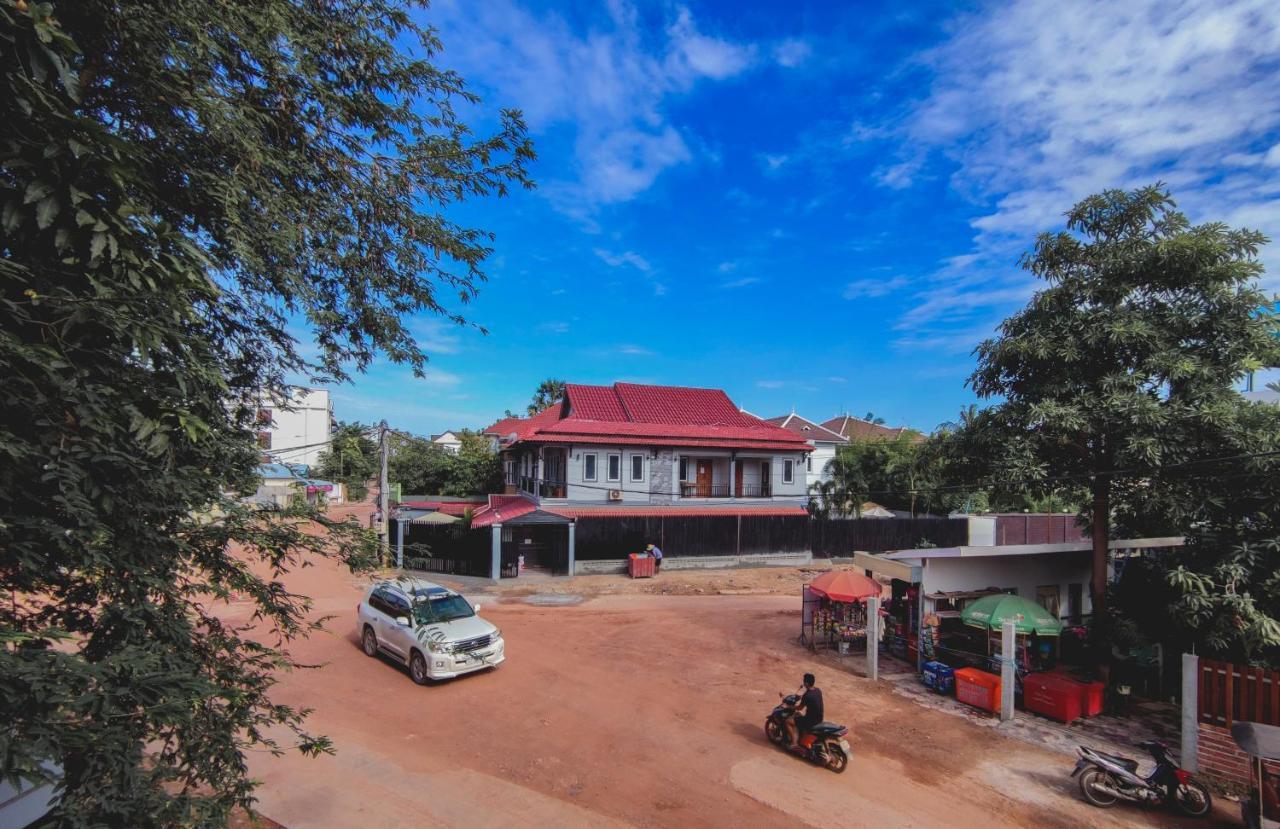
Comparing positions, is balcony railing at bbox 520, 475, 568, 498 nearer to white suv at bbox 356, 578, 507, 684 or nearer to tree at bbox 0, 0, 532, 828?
white suv at bbox 356, 578, 507, 684

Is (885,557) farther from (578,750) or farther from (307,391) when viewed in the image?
(307,391)

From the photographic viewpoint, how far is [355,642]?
13.5 metres

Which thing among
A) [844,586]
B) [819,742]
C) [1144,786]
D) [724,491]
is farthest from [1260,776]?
[724,491]

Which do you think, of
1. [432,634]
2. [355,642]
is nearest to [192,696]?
[432,634]

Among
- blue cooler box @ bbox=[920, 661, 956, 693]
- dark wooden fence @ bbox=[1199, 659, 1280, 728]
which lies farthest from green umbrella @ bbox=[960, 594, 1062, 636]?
dark wooden fence @ bbox=[1199, 659, 1280, 728]

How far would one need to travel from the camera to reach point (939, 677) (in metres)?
11.6

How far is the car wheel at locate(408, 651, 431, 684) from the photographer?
36.5ft

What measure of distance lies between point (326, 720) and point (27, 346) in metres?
8.74

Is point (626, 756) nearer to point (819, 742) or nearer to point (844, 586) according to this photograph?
point (819, 742)

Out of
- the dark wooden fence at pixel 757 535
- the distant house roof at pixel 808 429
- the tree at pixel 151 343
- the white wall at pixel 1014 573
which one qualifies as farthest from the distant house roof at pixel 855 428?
the tree at pixel 151 343

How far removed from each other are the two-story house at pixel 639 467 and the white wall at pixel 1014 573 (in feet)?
39.8

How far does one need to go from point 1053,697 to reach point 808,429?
138ft

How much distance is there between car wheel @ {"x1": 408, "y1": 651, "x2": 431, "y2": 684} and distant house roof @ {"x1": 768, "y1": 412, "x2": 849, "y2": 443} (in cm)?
3530

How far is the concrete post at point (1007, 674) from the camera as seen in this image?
10242 mm
